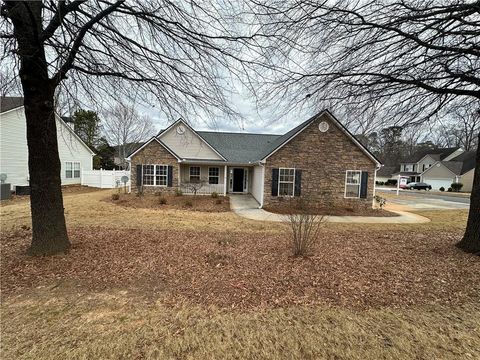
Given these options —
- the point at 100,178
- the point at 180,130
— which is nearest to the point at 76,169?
the point at 100,178

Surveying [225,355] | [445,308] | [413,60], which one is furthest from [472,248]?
[225,355]

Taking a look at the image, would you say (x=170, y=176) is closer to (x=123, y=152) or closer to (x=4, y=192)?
(x=4, y=192)

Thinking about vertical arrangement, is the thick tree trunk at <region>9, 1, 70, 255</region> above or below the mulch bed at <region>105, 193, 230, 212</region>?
above

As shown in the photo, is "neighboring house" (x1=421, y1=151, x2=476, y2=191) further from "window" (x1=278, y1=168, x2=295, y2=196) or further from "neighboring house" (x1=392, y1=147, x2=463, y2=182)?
"window" (x1=278, y1=168, x2=295, y2=196)

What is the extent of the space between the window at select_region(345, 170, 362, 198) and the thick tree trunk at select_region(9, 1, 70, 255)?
14.0 metres

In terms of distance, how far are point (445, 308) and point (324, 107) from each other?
4.53 metres

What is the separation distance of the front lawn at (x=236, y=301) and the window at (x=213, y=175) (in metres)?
13.1

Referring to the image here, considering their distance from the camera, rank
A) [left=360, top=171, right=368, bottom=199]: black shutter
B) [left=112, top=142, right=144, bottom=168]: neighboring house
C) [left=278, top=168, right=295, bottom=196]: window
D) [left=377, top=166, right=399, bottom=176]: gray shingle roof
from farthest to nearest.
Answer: [left=377, top=166, right=399, bottom=176]: gray shingle roof → [left=112, top=142, right=144, bottom=168]: neighboring house → [left=360, top=171, right=368, bottom=199]: black shutter → [left=278, top=168, right=295, bottom=196]: window

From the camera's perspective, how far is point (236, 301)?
3.49 m

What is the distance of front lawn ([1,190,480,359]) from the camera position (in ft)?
8.51

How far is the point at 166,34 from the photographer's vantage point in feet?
14.5

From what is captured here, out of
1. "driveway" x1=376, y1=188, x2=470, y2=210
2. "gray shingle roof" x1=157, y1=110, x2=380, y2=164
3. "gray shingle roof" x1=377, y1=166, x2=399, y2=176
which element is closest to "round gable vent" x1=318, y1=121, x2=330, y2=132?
"gray shingle roof" x1=157, y1=110, x2=380, y2=164

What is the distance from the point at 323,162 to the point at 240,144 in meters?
9.64

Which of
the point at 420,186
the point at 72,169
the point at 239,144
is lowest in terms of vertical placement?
the point at 420,186
